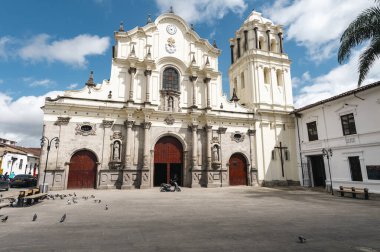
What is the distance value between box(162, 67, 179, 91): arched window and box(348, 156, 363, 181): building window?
16.4 meters

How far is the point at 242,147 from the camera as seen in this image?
23469mm

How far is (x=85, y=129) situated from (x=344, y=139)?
2152 cm

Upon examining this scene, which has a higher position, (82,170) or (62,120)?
(62,120)

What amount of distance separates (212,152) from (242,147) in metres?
3.53

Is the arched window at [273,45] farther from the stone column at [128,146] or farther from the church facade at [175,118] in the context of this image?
the stone column at [128,146]

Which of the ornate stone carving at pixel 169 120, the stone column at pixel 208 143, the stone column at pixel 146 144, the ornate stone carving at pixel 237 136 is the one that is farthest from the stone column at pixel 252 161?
the stone column at pixel 146 144

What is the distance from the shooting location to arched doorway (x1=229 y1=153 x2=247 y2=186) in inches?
899

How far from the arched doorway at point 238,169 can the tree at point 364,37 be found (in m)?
12.8

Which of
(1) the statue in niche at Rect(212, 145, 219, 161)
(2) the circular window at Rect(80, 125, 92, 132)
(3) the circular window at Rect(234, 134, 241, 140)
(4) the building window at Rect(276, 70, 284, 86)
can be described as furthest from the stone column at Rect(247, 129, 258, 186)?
(2) the circular window at Rect(80, 125, 92, 132)

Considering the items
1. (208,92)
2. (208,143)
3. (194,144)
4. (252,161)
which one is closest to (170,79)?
(208,92)

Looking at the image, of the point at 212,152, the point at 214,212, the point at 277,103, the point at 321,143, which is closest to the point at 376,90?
the point at 321,143

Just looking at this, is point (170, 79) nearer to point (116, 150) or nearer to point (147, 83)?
point (147, 83)

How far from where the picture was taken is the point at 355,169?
18.0 m

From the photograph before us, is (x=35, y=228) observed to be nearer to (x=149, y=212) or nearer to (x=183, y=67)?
(x=149, y=212)
